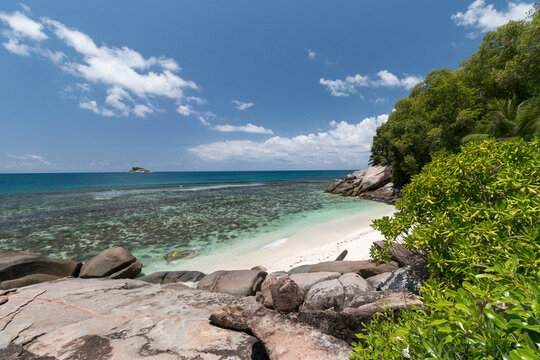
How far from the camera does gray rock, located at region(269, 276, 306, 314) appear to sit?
4723mm

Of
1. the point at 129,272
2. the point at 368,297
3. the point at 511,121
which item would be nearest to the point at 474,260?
the point at 368,297

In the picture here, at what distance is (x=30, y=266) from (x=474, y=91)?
32277mm

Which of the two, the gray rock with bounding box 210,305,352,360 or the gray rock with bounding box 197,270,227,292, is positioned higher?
the gray rock with bounding box 210,305,352,360

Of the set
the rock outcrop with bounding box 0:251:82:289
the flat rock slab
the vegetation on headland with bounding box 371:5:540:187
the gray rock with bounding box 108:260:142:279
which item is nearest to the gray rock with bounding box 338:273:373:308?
the flat rock slab

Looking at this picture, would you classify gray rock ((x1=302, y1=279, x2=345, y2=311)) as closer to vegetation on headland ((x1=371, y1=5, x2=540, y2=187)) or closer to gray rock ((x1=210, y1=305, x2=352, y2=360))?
gray rock ((x1=210, y1=305, x2=352, y2=360))

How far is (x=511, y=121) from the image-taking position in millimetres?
13922

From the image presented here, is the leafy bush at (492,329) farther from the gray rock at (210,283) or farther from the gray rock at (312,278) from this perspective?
the gray rock at (210,283)

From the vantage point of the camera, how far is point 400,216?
3766 mm

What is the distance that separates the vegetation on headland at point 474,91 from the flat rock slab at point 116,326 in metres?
18.6

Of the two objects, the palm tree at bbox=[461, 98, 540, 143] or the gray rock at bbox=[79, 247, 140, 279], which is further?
the palm tree at bbox=[461, 98, 540, 143]

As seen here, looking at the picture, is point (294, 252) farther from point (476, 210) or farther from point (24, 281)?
point (24, 281)

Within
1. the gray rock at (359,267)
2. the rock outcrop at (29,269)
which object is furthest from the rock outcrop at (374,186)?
the rock outcrop at (29,269)

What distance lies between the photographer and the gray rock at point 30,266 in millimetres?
7000

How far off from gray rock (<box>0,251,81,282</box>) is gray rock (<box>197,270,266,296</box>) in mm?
6009
